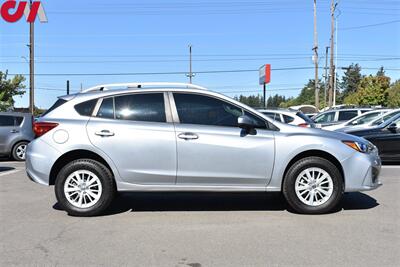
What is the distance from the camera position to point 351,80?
131 meters

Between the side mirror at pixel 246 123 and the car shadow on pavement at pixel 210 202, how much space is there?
1.27 m

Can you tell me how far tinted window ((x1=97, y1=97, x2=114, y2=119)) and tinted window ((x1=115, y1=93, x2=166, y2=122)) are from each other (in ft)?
0.23

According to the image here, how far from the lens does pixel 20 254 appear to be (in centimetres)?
484

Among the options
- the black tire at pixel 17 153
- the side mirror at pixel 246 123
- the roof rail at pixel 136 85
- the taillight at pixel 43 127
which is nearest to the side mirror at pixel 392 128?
the side mirror at pixel 246 123

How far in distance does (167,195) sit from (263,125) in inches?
94.8

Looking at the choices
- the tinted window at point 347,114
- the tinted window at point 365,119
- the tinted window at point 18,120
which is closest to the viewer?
the tinted window at point 18,120

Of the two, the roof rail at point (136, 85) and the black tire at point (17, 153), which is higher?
the roof rail at point (136, 85)

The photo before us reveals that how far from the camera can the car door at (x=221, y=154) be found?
632cm

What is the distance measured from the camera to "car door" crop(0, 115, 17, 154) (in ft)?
46.8

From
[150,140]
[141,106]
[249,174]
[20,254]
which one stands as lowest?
[20,254]

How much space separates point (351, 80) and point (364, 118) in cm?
12164

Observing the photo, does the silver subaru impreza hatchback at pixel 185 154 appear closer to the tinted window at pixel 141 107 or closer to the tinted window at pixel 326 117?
the tinted window at pixel 141 107

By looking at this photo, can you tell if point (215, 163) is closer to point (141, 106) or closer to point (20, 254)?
point (141, 106)

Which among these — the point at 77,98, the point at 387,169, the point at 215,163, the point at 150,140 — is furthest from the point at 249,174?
the point at 387,169
